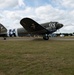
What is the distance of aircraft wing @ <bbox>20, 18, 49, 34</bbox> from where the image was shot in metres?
27.5

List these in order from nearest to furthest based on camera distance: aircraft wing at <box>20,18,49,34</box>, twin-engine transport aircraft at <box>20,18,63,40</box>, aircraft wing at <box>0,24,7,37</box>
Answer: aircraft wing at <box>20,18,49,34</box>, twin-engine transport aircraft at <box>20,18,63,40</box>, aircraft wing at <box>0,24,7,37</box>

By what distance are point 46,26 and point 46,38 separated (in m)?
1.98

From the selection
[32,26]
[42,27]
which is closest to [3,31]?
[32,26]

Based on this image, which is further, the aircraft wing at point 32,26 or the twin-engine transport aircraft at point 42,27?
the twin-engine transport aircraft at point 42,27

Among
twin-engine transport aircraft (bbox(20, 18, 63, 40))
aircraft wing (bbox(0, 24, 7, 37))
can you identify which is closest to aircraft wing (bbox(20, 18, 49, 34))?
twin-engine transport aircraft (bbox(20, 18, 63, 40))

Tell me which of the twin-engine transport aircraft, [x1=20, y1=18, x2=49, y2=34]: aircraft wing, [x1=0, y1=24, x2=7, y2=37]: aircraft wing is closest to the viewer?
[x1=20, y1=18, x2=49, y2=34]: aircraft wing

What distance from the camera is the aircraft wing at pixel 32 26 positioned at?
27.5m

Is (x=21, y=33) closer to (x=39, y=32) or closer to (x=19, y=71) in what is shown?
(x=39, y=32)

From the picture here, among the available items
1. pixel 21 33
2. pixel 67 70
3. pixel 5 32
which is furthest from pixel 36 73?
pixel 5 32

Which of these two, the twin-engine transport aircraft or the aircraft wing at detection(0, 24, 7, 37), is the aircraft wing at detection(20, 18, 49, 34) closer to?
the twin-engine transport aircraft

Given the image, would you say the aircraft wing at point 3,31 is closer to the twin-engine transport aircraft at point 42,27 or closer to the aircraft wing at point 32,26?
the twin-engine transport aircraft at point 42,27

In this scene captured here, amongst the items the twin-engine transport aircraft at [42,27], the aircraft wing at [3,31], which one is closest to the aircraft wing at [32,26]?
the twin-engine transport aircraft at [42,27]

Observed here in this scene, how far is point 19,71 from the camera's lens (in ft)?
25.7

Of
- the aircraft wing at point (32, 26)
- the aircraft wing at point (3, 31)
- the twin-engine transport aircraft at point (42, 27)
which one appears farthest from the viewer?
the aircraft wing at point (3, 31)
